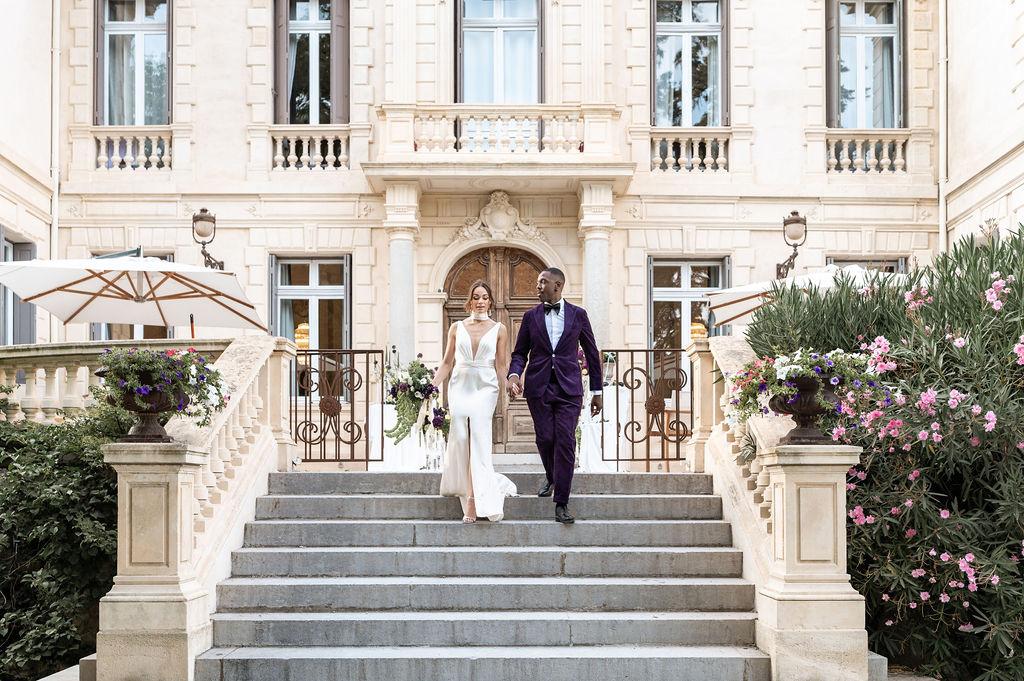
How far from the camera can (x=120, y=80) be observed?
16484 millimetres

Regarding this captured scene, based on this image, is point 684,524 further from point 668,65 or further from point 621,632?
point 668,65

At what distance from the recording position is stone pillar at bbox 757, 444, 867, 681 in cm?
677

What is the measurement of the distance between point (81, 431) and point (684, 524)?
4722mm

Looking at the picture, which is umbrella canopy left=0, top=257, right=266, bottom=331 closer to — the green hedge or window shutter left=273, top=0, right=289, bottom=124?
the green hedge

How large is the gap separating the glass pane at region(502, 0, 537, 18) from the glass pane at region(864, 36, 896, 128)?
490cm

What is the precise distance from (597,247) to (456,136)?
95.6 inches

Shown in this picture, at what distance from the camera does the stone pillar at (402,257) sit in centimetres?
1525

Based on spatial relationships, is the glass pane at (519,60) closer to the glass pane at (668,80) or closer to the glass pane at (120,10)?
the glass pane at (668,80)

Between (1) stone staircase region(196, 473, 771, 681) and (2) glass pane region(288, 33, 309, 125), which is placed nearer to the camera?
(1) stone staircase region(196, 473, 771, 681)

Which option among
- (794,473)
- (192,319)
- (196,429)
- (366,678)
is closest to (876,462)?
(794,473)

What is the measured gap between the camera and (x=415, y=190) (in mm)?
15305

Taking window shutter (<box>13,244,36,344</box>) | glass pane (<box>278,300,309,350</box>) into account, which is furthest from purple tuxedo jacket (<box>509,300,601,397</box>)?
window shutter (<box>13,244,36,344</box>)

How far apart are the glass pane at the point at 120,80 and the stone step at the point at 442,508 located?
385 inches

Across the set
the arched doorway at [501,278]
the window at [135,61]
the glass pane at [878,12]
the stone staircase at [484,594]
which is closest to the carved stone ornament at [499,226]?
the arched doorway at [501,278]
